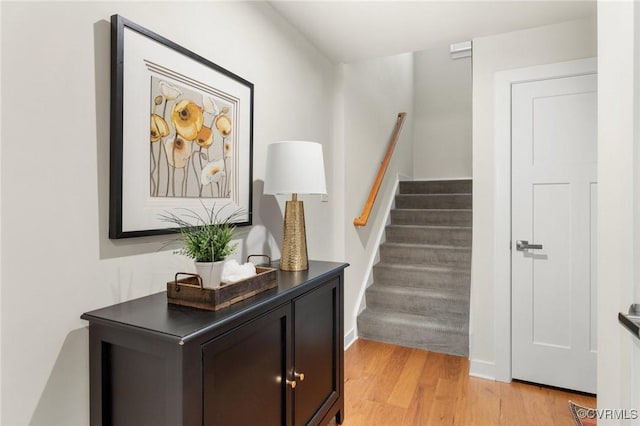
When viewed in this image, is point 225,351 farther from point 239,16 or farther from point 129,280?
point 239,16

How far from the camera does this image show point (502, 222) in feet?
7.78

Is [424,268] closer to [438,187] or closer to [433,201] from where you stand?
[433,201]

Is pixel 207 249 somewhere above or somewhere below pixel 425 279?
above

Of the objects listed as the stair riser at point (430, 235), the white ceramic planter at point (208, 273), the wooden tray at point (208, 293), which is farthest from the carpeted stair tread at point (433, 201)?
the white ceramic planter at point (208, 273)

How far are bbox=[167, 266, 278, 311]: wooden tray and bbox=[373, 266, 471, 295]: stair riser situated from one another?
226cm

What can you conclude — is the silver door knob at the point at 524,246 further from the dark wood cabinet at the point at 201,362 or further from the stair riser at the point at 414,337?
the dark wood cabinet at the point at 201,362

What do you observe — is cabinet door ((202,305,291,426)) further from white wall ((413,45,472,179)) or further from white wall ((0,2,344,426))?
white wall ((413,45,472,179))

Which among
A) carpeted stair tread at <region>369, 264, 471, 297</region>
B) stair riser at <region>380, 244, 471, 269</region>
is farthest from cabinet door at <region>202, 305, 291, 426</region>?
stair riser at <region>380, 244, 471, 269</region>

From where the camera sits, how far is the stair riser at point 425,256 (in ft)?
10.8

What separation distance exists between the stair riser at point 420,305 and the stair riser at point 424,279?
0.59 ft

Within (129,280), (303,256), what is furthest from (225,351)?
(303,256)

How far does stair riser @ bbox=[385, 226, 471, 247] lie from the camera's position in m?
3.48

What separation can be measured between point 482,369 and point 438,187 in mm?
2438

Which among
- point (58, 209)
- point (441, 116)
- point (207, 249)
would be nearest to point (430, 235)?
point (441, 116)
